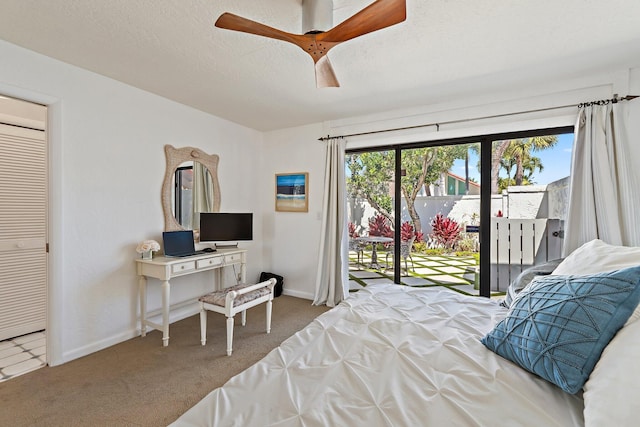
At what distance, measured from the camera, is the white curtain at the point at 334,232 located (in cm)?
381

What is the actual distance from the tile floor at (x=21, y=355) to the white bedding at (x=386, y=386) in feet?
8.09

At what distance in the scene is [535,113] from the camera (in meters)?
2.77

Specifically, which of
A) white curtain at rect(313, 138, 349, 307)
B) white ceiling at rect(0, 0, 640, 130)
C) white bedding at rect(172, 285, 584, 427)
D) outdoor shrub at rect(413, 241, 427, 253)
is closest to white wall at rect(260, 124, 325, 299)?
white curtain at rect(313, 138, 349, 307)

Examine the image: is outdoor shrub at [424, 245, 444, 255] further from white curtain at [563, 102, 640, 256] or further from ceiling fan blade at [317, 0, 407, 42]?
ceiling fan blade at [317, 0, 407, 42]

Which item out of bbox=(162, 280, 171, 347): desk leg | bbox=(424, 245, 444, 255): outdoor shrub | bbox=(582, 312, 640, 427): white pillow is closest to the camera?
bbox=(582, 312, 640, 427): white pillow

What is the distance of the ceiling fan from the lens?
1399 mm

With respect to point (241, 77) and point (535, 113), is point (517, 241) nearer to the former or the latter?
point (535, 113)

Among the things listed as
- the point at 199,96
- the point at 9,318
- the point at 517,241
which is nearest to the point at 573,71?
the point at 517,241

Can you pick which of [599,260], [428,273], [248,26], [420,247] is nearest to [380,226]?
[420,247]

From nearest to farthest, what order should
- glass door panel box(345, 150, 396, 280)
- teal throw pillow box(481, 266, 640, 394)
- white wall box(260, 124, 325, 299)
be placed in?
1. teal throw pillow box(481, 266, 640, 394)
2. glass door panel box(345, 150, 396, 280)
3. white wall box(260, 124, 325, 299)

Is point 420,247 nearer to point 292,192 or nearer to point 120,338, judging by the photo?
point 292,192

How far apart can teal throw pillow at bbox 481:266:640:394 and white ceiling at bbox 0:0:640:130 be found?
5.38 ft

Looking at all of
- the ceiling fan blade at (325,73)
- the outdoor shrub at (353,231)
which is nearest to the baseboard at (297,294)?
the outdoor shrub at (353,231)

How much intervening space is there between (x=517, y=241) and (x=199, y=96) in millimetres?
3871
